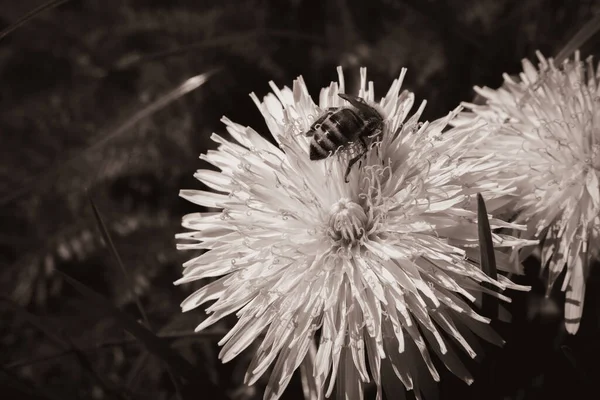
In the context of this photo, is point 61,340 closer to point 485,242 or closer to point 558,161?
point 485,242

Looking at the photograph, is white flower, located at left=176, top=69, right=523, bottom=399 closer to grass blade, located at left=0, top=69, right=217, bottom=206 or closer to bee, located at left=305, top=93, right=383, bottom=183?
bee, located at left=305, top=93, right=383, bottom=183

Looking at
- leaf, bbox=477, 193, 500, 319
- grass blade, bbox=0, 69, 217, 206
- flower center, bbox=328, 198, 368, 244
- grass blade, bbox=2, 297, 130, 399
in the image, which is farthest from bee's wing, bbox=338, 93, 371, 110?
grass blade, bbox=2, 297, 130, 399

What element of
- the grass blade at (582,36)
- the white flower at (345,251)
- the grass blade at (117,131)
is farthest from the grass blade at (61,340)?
the grass blade at (582,36)

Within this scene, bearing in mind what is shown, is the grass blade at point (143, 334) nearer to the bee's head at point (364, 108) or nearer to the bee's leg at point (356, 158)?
the bee's leg at point (356, 158)

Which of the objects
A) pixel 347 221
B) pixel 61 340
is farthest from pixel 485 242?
pixel 61 340

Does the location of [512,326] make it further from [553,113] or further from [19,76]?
[19,76]
